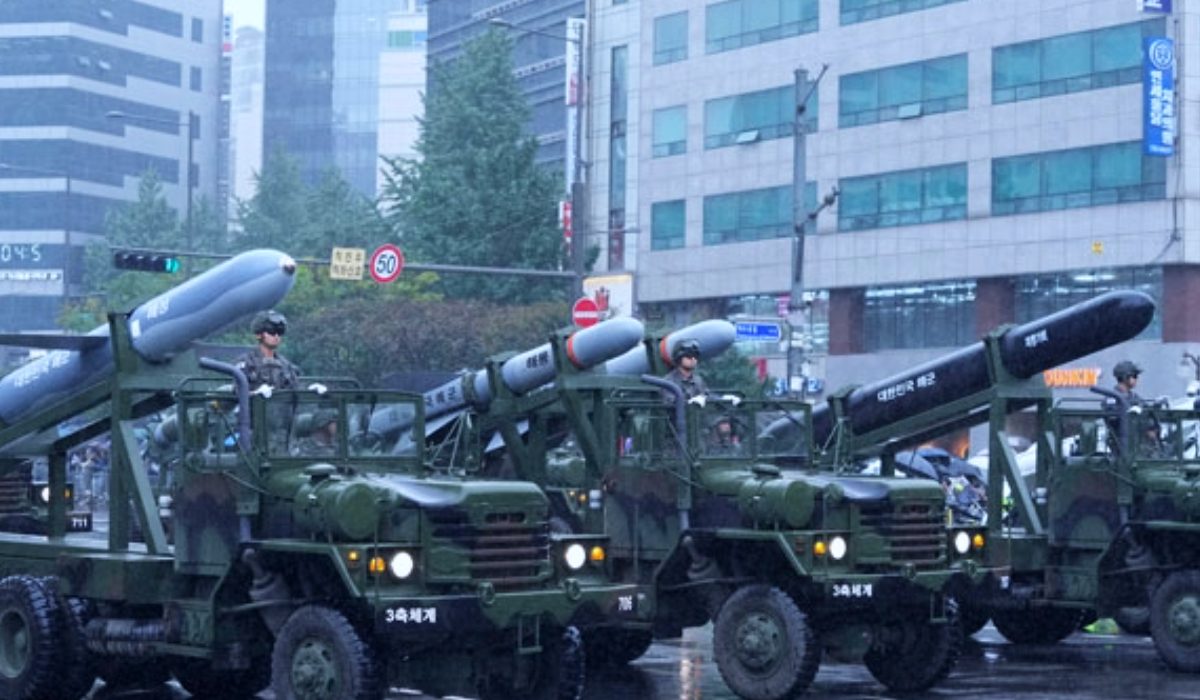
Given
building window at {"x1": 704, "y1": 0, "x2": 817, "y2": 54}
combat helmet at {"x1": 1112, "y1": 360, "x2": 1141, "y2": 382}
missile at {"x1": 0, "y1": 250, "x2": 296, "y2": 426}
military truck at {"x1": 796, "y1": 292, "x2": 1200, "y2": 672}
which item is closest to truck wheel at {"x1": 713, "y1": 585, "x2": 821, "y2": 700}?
military truck at {"x1": 796, "y1": 292, "x2": 1200, "y2": 672}

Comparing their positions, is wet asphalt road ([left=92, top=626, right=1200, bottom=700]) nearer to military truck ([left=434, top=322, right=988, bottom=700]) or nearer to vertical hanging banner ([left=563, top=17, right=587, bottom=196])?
military truck ([left=434, top=322, right=988, bottom=700])

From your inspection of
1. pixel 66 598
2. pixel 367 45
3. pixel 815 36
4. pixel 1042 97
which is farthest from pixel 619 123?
pixel 367 45

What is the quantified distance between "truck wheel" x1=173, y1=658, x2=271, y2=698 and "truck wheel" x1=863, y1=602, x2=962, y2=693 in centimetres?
490

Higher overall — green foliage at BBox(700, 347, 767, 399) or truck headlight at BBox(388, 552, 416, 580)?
green foliage at BBox(700, 347, 767, 399)

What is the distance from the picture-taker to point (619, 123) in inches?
2635

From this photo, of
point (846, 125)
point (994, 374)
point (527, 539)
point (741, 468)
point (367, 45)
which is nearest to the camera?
point (527, 539)

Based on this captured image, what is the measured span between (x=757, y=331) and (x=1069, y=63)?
19.8m

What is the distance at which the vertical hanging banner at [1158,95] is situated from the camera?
157 feet

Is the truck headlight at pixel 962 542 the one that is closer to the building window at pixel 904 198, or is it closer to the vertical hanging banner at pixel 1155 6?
the vertical hanging banner at pixel 1155 6

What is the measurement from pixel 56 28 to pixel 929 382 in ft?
331

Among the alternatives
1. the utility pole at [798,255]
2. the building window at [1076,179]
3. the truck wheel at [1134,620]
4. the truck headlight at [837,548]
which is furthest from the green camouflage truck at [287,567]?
the building window at [1076,179]

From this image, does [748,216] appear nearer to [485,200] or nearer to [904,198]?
[904,198]

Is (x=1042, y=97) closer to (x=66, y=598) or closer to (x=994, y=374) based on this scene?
(x=994, y=374)

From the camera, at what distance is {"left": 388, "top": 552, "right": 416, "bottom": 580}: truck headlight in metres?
14.6
